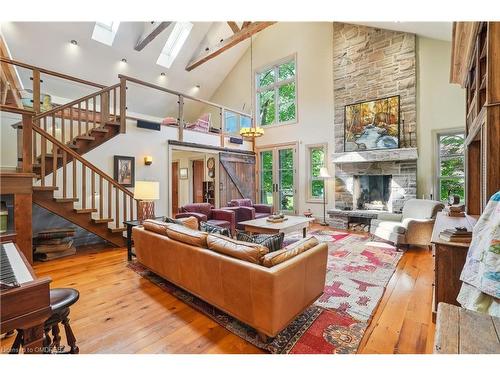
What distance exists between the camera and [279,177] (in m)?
7.97

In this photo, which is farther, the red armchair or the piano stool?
the red armchair

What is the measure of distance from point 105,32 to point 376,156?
294 inches

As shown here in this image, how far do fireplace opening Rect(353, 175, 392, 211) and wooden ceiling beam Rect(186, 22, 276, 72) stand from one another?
4.62 m

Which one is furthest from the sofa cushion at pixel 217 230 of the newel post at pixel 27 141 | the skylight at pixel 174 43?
the skylight at pixel 174 43

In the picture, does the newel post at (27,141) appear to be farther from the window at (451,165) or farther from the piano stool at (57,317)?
the window at (451,165)

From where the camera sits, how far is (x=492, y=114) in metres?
2.03

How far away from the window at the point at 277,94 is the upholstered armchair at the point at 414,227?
4334mm

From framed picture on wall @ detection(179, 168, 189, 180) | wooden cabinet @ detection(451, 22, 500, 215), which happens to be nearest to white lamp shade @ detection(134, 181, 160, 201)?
wooden cabinet @ detection(451, 22, 500, 215)

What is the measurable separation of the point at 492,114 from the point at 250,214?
424 cm

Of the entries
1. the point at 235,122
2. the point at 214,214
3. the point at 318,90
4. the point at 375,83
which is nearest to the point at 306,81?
the point at 318,90

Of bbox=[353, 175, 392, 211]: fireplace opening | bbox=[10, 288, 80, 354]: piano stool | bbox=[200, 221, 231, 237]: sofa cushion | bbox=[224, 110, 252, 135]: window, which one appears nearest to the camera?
bbox=[10, 288, 80, 354]: piano stool

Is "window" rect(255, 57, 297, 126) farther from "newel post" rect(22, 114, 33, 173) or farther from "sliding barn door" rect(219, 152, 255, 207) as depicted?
"newel post" rect(22, 114, 33, 173)

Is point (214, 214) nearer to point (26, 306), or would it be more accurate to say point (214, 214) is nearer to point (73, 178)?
point (73, 178)

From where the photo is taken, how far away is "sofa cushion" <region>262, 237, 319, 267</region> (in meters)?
1.80
